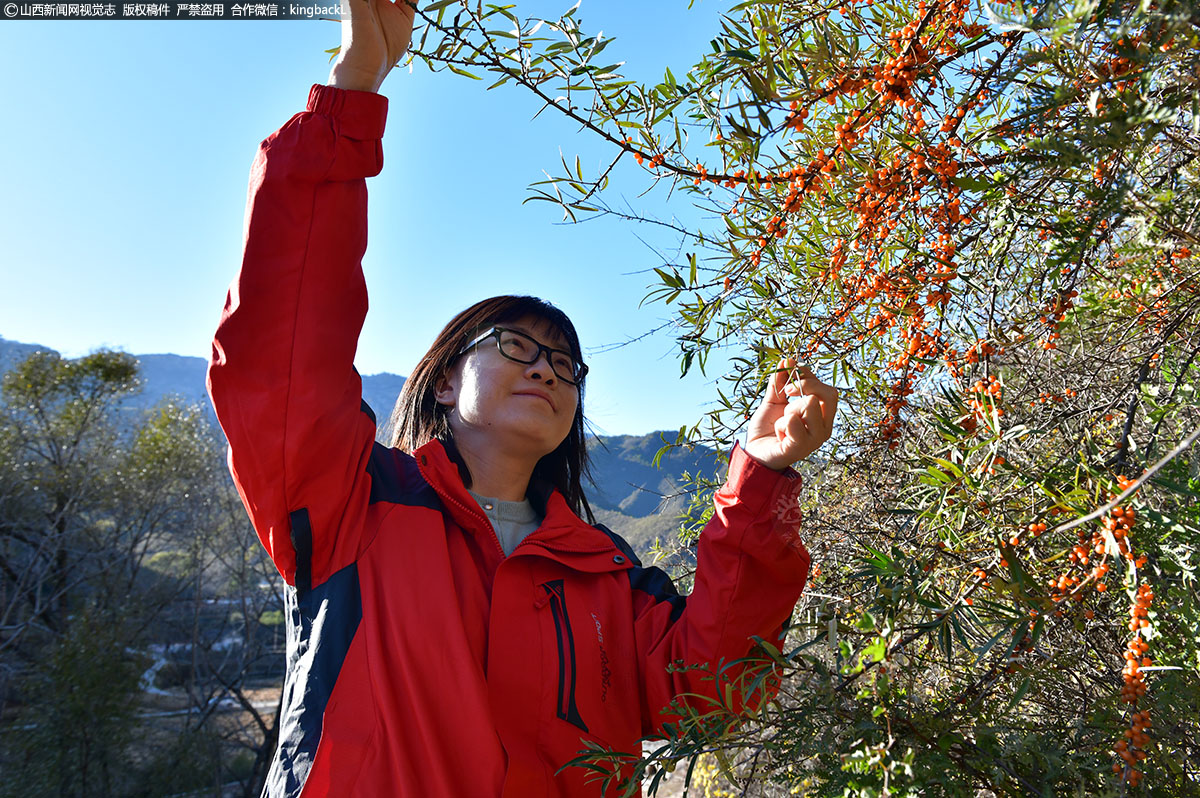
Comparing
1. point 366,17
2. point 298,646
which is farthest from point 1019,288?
point 298,646

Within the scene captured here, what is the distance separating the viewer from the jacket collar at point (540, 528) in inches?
48.8

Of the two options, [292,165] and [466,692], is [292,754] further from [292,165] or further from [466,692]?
[292,165]

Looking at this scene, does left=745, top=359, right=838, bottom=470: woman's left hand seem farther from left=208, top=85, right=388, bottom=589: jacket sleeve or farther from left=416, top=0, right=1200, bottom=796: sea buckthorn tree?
left=208, top=85, right=388, bottom=589: jacket sleeve

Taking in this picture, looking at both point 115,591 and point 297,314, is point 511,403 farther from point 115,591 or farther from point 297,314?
point 115,591

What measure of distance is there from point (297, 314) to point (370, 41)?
379 mm

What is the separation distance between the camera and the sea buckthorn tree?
65 cm

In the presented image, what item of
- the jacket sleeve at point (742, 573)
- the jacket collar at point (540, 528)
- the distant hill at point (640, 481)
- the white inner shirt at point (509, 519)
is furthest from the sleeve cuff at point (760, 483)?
the white inner shirt at point (509, 519)

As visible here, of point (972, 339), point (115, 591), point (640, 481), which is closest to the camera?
point (972, 339)

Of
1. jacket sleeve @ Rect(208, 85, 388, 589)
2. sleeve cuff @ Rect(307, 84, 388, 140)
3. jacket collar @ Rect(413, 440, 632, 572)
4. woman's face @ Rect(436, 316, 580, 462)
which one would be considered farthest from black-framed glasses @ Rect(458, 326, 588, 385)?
sleeve cuff @ Rect(307, 84, 388, 140)

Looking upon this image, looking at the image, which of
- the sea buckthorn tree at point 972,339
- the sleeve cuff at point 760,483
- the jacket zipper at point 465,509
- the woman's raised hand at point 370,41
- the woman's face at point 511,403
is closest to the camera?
the sea buckthorn tree at point 972,339

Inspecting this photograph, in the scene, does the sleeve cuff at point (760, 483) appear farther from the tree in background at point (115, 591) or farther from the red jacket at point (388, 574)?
the tree in background at point (115, 591)

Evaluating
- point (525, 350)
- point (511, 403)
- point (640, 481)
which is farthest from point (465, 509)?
point (640, 481)

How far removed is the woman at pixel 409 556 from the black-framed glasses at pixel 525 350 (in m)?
0.06

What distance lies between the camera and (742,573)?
1.13m
